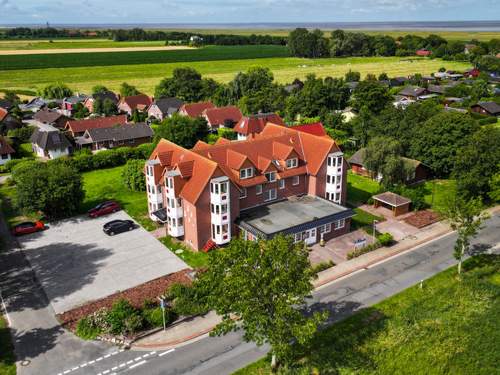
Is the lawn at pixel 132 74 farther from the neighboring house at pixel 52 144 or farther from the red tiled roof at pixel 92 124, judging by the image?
the neighboring house at pixel 52 144

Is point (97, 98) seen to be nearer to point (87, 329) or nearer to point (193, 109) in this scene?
point (193, 109)

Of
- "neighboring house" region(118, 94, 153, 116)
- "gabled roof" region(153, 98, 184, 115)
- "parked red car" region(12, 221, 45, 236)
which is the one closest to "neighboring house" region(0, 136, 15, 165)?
"parked red car" region(12, 221, 45, 236)

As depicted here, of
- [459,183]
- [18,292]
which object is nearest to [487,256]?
[459,183]

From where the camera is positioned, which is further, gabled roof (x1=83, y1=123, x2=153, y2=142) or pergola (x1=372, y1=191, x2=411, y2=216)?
gabled roof (x1=83, y1=123, x2=153, y2=142)

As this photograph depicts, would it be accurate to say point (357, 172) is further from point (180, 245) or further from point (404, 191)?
point (180, 245)

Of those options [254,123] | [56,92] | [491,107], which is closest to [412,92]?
[491,107]

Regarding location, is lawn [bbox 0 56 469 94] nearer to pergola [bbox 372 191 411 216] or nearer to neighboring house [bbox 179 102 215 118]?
neighboring house [bbox 179 102 215 118]

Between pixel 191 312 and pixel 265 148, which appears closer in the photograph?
pixel 191 312
